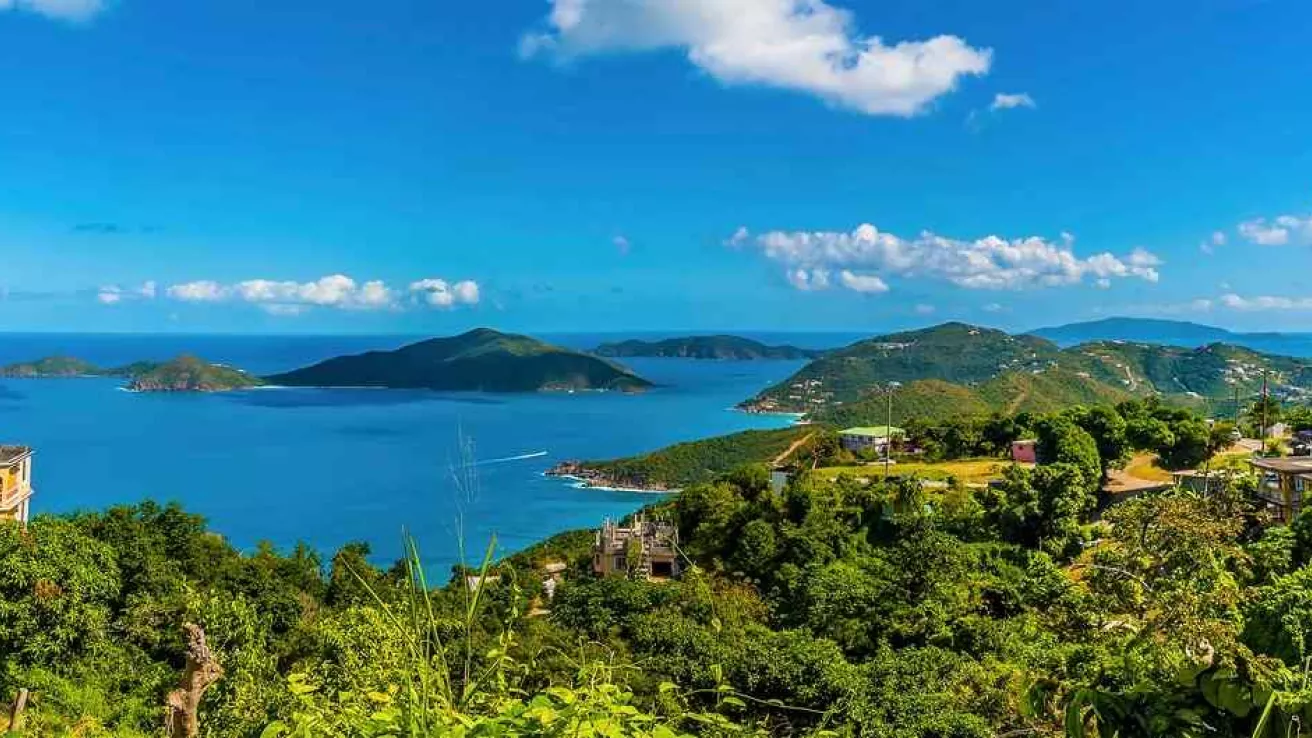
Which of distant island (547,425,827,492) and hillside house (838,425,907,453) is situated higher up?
hillside house (838,425,907,453)

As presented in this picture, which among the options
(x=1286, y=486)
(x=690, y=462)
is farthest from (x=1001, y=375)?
(x=1286, y=486)

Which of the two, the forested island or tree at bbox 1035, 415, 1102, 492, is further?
tree at bbox 1035, 415, 1102, 492

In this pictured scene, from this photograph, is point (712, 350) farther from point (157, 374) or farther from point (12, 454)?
point (12, 454)

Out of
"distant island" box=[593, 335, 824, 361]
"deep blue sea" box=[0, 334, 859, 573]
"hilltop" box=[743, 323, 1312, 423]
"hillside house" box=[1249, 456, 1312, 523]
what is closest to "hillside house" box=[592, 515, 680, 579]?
"deep blue sea" box=[0, 334, 859, 573]

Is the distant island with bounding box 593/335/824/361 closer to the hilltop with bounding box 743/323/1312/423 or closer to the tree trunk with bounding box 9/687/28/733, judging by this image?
the hilltop with bounding box 743/323/1312/423

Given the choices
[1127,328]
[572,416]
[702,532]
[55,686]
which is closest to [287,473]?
[572,416]

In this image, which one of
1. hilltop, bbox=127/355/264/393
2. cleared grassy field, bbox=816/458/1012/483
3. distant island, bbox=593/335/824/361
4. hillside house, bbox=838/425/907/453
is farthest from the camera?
distant island, bbox=593/335/824/361

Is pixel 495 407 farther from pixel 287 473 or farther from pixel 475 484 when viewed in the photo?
pixel 475 484

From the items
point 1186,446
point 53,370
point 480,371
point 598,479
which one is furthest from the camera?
point 53,370
